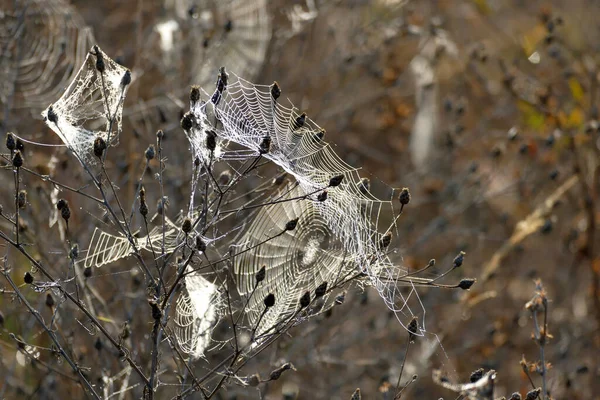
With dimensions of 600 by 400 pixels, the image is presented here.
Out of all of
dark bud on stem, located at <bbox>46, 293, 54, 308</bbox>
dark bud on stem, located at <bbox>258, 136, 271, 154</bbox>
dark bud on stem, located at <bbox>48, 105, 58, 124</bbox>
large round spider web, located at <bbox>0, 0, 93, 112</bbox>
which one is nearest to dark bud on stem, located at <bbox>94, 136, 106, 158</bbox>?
dark bud on stem, located at <bbox>48, 105, 58, 124</bbox>

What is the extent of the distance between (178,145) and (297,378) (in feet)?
6.30

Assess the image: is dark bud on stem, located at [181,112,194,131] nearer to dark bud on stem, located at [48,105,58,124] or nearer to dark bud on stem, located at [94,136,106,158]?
dark bud on stem, located at [94,136,106,158]

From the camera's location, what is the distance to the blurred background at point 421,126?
4918 millimetres

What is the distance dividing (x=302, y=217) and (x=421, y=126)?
3.36 metres

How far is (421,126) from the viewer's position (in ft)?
21.9

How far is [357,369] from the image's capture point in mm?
5836

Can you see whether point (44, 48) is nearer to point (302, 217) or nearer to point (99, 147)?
point (302, 217)

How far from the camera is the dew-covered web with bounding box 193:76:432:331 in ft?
8.73

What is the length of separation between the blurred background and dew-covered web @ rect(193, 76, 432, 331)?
2.56 ft

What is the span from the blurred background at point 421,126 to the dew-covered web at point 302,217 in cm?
78

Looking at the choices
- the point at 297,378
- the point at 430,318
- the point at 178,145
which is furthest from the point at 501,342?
the point at 178,145

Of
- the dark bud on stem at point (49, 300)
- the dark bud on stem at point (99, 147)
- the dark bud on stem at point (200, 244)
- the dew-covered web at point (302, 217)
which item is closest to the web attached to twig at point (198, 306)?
the dew-covered web at point (302, 217)

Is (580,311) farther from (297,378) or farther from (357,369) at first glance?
(297,378)

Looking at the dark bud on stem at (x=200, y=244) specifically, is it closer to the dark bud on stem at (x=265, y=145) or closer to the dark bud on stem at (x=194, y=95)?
the dark bud on stem at (x=265, y=145)
